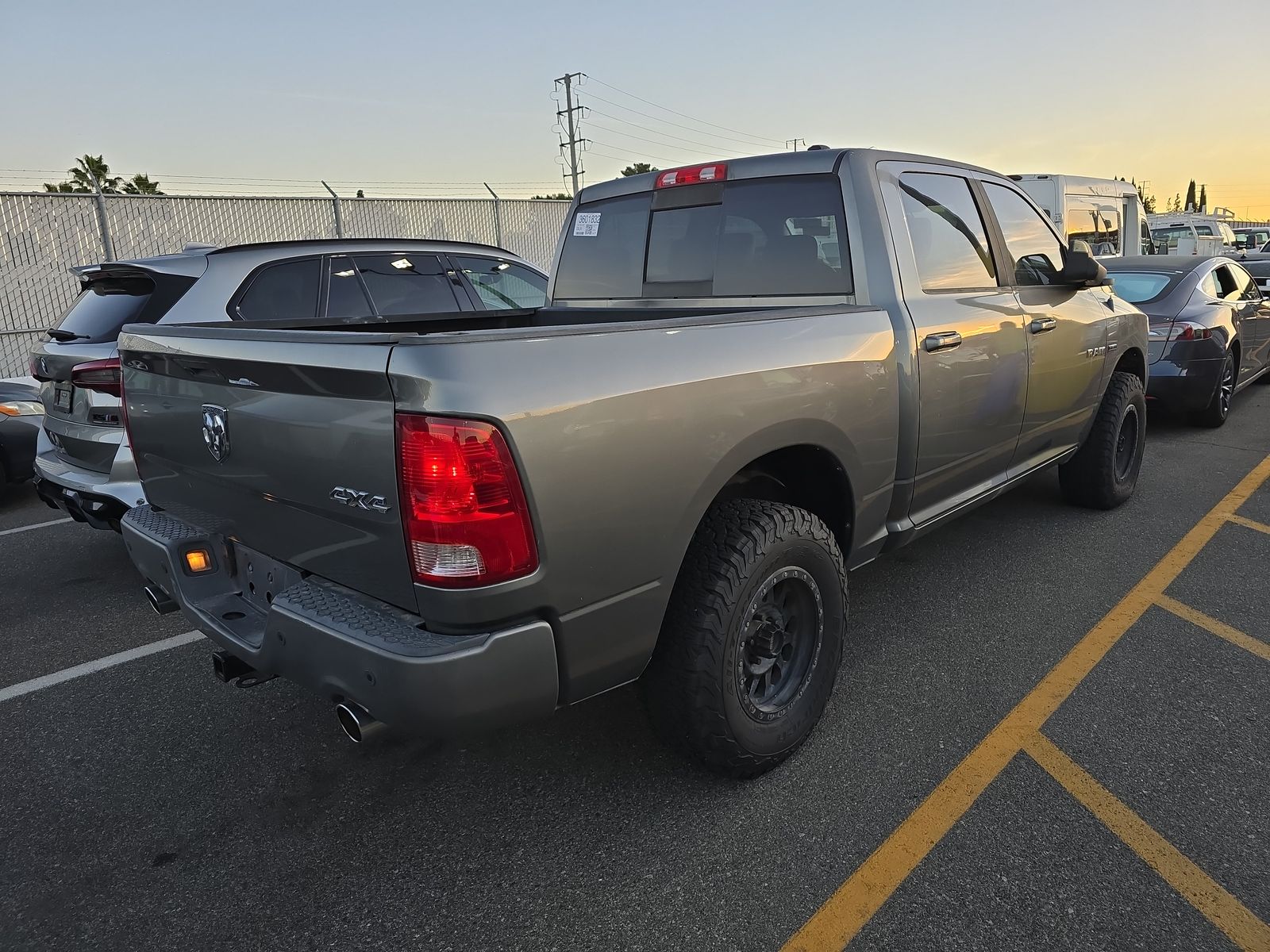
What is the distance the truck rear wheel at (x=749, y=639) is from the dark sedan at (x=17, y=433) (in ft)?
18.9

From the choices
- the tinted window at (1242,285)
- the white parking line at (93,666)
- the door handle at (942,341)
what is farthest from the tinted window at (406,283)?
the tinted window at (1242,285)

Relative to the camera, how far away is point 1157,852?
2273mm

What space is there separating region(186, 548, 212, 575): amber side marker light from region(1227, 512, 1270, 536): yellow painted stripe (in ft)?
17.3

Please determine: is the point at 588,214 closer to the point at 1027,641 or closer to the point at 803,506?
the point at 803,506

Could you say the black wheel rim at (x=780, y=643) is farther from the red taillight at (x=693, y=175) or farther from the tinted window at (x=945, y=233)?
the red taillight at (x=693, y=175)

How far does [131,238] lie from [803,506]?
13.2m

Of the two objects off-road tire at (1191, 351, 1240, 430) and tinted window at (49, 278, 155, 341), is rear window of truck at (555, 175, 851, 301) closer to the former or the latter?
tinted window at (49, 278, 155, 341)

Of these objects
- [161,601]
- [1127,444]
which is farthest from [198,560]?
[1127,444]

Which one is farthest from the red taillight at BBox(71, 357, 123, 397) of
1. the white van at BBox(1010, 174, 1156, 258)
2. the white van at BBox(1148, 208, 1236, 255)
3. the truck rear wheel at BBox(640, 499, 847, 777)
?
the white van at BBox(1148, 208, 1236, 255)

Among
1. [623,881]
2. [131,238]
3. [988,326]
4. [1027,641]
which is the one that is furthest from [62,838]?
[131,238]

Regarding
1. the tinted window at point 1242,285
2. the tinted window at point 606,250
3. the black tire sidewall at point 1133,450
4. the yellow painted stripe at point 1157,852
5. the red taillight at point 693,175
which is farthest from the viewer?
the tinted window at point 1242,285

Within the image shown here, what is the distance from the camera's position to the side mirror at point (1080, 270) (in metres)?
4.09

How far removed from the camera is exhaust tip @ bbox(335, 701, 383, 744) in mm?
2029

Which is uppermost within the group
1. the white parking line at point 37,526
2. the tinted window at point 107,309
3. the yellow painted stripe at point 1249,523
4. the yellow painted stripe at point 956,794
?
the tinted window at point 107,309
